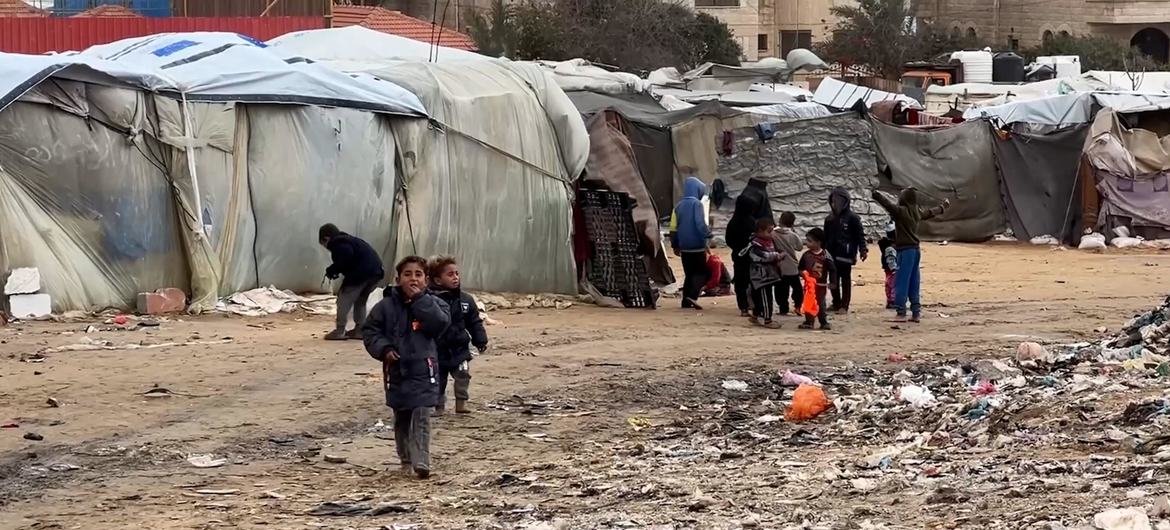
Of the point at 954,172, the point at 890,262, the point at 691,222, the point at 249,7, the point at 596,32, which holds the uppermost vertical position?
the point at 596,32

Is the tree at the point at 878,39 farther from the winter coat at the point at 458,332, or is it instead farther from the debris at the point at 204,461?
the debris at the point at 204,461

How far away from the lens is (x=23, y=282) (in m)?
15.2

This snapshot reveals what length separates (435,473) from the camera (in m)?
9.55

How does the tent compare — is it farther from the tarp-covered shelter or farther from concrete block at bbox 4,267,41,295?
concrete block at bbox 4,267,41,295

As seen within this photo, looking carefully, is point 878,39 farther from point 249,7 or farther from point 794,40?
point 249,7

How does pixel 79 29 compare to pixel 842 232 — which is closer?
pixel 842 232

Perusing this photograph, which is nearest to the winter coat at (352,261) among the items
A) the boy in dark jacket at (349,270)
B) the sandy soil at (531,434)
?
the boy in dark jacket at (349,270)

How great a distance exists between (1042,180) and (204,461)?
1858cm

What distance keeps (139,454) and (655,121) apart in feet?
53.2

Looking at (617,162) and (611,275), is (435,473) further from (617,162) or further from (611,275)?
(617,162)

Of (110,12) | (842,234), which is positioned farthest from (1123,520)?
(110,12)

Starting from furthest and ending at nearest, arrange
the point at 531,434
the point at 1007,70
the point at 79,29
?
the point at 1007,70 < the point at 79,29 < the point at 531,434

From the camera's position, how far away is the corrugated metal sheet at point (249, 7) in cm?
3431

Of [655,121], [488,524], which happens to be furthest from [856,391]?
[655,121]
